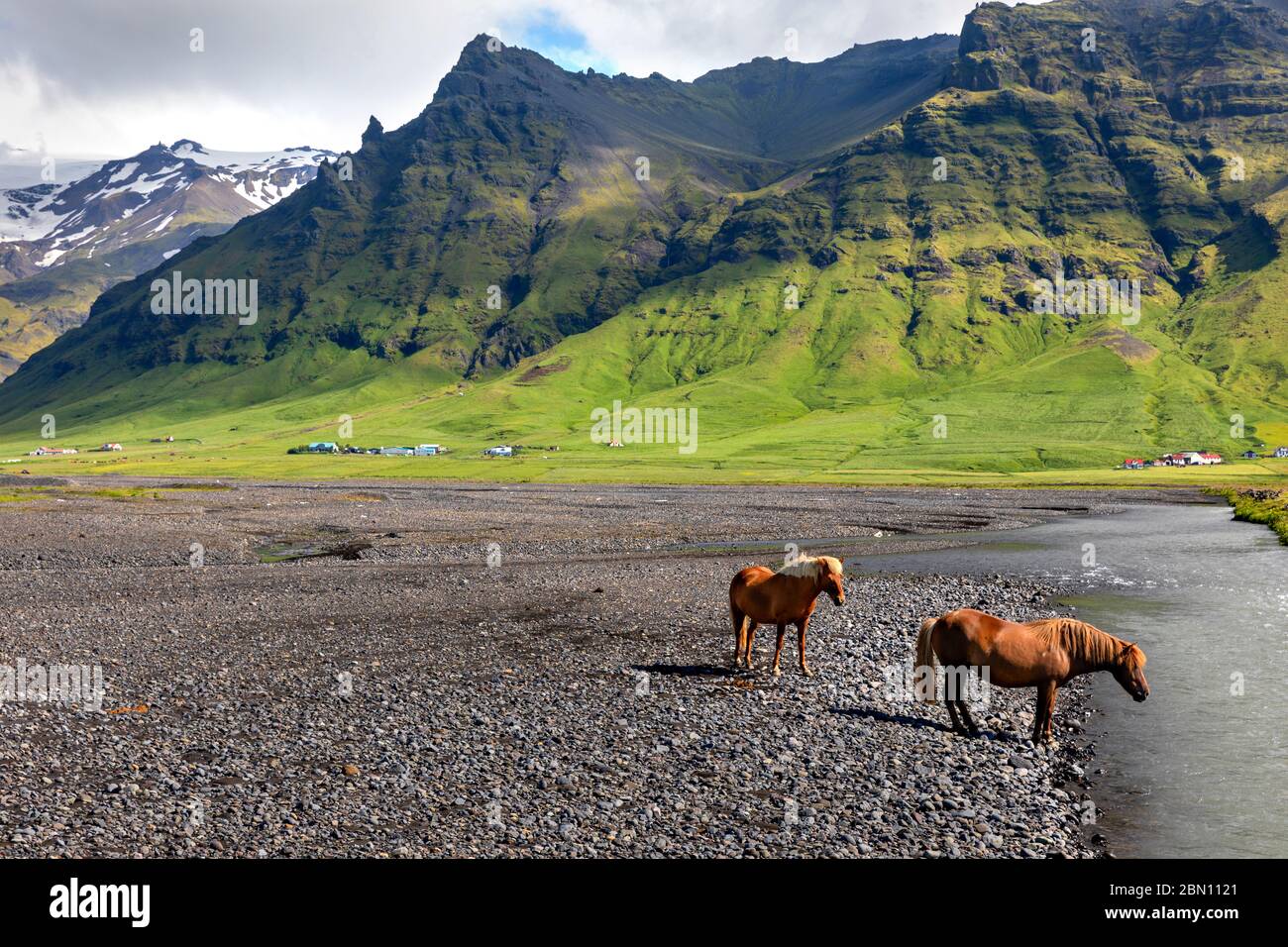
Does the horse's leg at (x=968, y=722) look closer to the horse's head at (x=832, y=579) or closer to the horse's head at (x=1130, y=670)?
the horse's head at (x=1130, y=670)

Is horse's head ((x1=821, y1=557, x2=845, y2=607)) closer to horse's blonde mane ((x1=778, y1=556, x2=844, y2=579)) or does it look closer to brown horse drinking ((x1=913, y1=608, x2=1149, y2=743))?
horse's blonde mane ((x1=778, y1=556, x2=844, y2=579))

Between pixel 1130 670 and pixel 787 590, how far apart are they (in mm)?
8815

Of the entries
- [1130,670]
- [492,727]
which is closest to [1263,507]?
[1130,670]

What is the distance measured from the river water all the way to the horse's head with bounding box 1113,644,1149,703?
5.32 ft

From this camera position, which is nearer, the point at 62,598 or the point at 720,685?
the point at 720,685

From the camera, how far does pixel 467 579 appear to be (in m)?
51.7

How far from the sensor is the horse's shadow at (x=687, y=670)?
1089 inches

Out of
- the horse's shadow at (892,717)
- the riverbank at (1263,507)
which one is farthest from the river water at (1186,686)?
the riverbank at (1263,507)

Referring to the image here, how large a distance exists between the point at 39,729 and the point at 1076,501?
12565cm

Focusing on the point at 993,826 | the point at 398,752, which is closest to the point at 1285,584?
the point at 993,826

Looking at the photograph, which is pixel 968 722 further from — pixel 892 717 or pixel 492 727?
pixel 492 727

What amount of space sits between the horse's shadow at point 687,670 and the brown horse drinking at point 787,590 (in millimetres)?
1725
